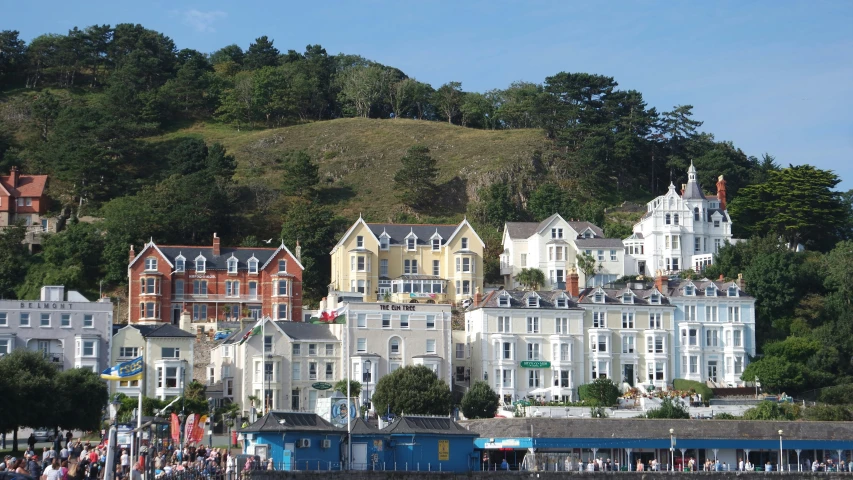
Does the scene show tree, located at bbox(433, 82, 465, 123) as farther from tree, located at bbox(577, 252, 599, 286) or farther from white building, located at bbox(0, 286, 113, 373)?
white building, located at bbox(0, 286, 113, 373)

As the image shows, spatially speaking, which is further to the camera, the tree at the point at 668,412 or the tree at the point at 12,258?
the tree at the point at 12,258

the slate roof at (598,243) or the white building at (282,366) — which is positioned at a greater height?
the slate roof at (598,243)

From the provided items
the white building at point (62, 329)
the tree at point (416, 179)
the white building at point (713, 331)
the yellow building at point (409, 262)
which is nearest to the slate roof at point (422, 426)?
the white building at point (62, 329)

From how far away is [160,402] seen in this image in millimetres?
72875

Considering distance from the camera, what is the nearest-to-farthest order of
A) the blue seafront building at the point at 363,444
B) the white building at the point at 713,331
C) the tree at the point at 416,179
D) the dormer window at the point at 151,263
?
the blue seafront building at the point at 363,444 < the white building at the point at 713,331 < the dormer window at the point at 151,263 < the tree at the point at 416,179

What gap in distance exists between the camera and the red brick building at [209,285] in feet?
295

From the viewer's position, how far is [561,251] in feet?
318

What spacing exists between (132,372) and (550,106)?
8352cm

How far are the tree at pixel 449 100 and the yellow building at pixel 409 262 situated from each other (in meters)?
53.6

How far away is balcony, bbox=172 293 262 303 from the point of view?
298 feet

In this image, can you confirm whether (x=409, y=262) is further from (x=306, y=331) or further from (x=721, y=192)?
(x=721, y=192)

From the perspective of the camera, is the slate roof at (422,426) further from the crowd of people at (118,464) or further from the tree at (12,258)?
the tree at (12,258)

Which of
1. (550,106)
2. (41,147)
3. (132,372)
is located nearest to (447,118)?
(550,106)

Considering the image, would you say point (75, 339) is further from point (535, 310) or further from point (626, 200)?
point (626, 200)
